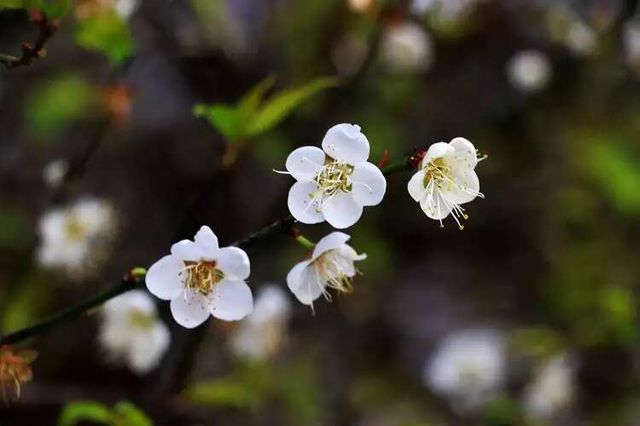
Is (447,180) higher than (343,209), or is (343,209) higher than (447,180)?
(447,180)

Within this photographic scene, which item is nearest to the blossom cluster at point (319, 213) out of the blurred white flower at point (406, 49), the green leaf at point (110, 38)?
the green leaf at point (110, 38)

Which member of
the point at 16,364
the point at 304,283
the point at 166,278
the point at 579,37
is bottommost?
the point at 16,364

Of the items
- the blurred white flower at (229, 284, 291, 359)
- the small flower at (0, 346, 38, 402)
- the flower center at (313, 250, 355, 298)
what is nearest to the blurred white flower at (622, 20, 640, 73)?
the blurred white flower at (229, 284, 291, 359)

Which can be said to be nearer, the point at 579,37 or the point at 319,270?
the point at 319,270

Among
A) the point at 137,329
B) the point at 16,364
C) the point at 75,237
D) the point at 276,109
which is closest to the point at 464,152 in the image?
the point at 276,109

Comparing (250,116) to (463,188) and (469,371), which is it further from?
(469,371)

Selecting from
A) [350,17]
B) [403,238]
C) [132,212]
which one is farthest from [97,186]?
[403,238]

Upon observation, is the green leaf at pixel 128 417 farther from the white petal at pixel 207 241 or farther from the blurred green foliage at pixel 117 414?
the white petal at pixel 207 241

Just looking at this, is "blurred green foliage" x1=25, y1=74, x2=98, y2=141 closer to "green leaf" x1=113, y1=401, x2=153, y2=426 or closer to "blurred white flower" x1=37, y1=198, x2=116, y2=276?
"blurred white flower" x1=37, y1=198, x2=116, y2=276
